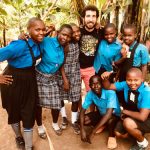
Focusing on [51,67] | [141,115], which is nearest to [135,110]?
[141,115]

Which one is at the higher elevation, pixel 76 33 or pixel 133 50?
pixel 76 33

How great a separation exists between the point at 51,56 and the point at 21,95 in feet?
1.99

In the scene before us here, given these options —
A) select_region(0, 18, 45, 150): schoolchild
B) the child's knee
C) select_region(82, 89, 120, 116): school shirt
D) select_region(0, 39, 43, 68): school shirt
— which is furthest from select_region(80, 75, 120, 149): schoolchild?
select_region(0, 39, 43, 68): school shirt

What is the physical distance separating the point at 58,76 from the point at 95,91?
0.54 m

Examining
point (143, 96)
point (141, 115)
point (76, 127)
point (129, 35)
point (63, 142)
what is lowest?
point (63, 142)

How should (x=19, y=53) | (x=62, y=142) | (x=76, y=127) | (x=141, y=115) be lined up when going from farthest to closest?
(x=76, y=127)
(x=62, y=142)
(x=141, y=115)
(x=19, y=53)

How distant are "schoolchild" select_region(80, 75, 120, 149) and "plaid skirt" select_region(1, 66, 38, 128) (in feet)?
2.35

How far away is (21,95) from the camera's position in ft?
10.2

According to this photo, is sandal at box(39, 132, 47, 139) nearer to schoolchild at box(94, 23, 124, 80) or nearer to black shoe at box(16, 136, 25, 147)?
black shoe at box(16, 136, 25, 147)

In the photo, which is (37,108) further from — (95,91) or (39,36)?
(39,36)

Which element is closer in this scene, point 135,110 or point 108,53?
point 135,110

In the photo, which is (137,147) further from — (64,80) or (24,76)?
(24,76)

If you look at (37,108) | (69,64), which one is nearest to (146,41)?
(69,64)

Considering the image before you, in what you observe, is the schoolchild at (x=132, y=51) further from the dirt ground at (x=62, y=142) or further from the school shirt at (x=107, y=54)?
the dirt ground at (x=62, y=142)
